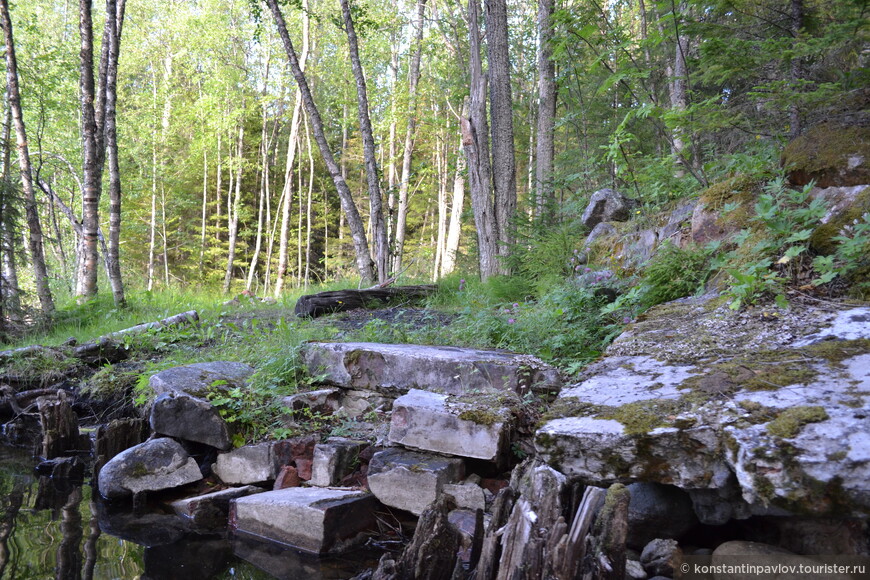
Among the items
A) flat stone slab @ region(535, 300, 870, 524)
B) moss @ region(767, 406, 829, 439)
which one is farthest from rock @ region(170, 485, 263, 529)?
moss @ region(767, 406, 829, 439)

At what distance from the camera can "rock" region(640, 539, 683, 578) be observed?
2.10 metres

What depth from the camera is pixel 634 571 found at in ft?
6.98

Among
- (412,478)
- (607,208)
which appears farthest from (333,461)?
(607,208)

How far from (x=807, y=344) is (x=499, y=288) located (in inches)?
198

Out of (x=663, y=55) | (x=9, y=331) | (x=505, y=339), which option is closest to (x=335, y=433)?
(x=505, y=339)

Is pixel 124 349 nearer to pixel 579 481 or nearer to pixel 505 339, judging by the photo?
pixel 505 339

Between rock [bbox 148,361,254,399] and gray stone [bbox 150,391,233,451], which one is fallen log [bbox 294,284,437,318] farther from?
gray stone [bbox 150,391,233,451]

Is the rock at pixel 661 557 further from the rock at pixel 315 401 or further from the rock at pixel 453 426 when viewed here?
the rock at pixel 315 401

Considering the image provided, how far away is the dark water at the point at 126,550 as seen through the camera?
289 cm

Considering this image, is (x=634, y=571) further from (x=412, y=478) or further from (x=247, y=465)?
(x=247, y=465)

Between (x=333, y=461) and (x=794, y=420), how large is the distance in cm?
265

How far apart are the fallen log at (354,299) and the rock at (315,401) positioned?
10.1 feet

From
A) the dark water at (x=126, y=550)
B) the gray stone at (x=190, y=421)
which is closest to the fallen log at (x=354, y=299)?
the gray stone at (x=190, y=421)

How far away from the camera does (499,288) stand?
7438mm
